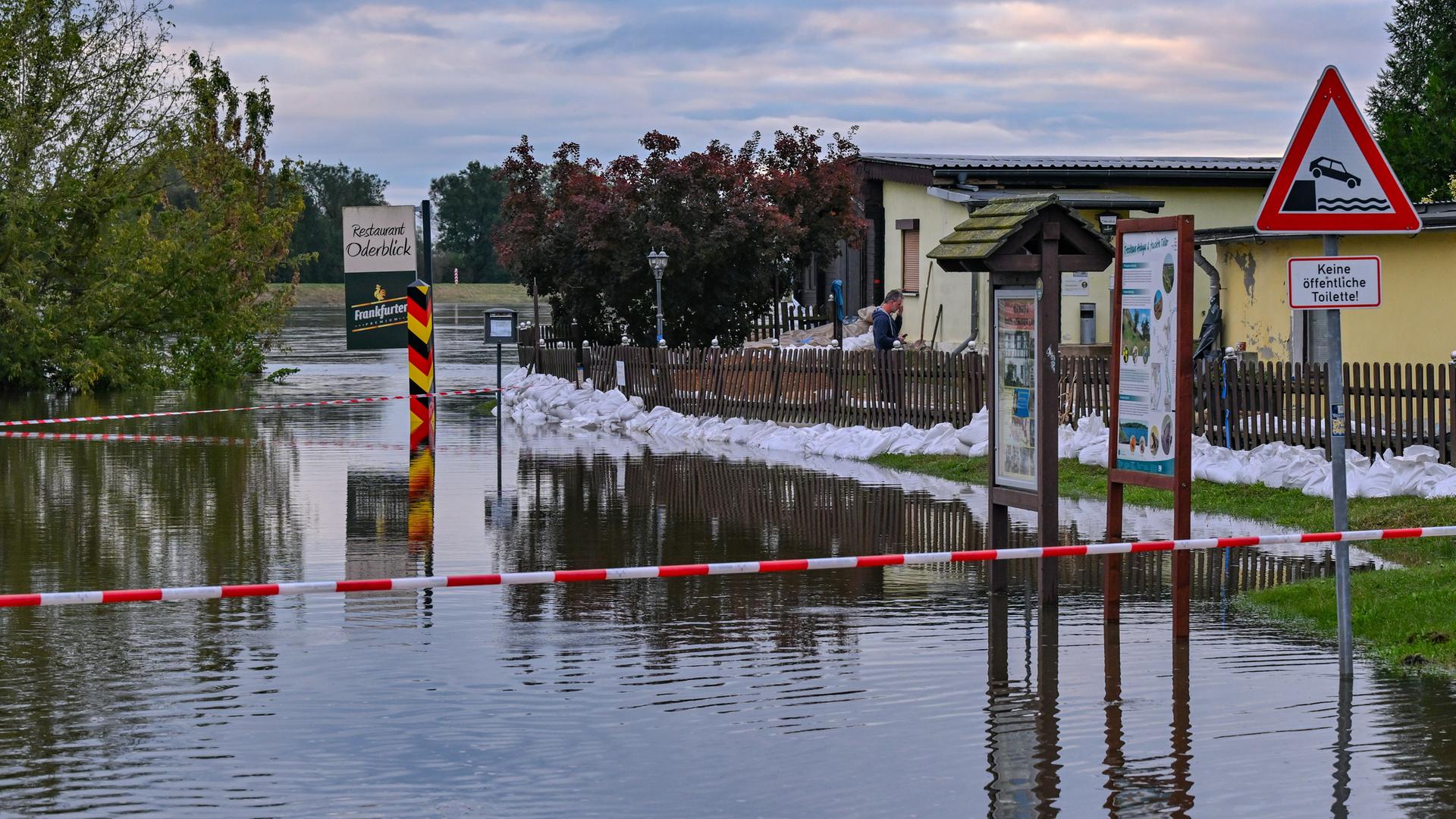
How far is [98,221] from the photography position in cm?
3106

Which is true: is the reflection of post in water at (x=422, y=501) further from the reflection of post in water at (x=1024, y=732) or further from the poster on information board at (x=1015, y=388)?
the reflection of post in water at (x=1024, y=732)

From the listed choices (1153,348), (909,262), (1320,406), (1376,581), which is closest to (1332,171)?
(1153,348)

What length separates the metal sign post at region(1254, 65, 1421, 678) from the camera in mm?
7805

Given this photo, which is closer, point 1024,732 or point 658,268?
point 1024,732

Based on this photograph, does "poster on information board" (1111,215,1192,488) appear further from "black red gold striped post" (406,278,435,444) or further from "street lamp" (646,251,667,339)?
"street lamp" (646,251,667,339)

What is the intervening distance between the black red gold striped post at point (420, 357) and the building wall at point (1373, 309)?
9823 mm

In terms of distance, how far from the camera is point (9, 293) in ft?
97.5

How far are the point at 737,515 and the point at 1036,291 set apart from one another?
5055mm

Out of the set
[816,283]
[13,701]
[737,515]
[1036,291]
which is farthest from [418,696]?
[816,283]

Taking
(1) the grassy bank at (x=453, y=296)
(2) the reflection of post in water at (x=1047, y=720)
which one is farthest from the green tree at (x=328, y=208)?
(2) the reflection of post in water at (x=1047, y=720)

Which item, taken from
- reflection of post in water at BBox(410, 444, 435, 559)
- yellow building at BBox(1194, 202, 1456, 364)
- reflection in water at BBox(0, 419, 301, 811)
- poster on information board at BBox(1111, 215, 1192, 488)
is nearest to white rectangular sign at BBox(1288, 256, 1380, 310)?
poster on information board at BBox(1111, 215, 1192, 488)

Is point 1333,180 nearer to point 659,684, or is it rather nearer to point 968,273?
point 659,684

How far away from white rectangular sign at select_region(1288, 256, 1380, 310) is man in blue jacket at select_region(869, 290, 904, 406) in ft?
45.2

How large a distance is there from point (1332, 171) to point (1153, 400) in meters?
2.11
